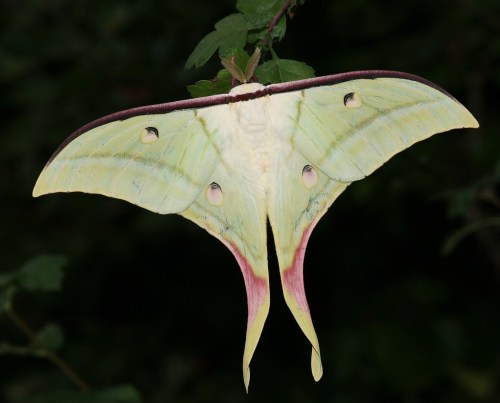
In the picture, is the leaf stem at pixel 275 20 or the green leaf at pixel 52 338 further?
the green leaf at pixel 52 338

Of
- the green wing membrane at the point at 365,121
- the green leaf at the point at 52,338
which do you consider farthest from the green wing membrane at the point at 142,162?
the green leaf at the point at 52,338

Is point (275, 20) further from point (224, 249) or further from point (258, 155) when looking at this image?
point (224, 249)

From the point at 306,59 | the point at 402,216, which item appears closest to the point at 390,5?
the point at 306,59

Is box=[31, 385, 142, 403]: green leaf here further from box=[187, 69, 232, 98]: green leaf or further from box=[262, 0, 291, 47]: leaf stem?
box=[262, 0, 291, 47]: leaf stem

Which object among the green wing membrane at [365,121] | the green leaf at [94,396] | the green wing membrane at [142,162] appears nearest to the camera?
the green wing membrane at [365,121]

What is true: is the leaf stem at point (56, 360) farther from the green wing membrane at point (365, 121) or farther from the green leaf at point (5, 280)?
the green wing membrane at point (365, 121)
